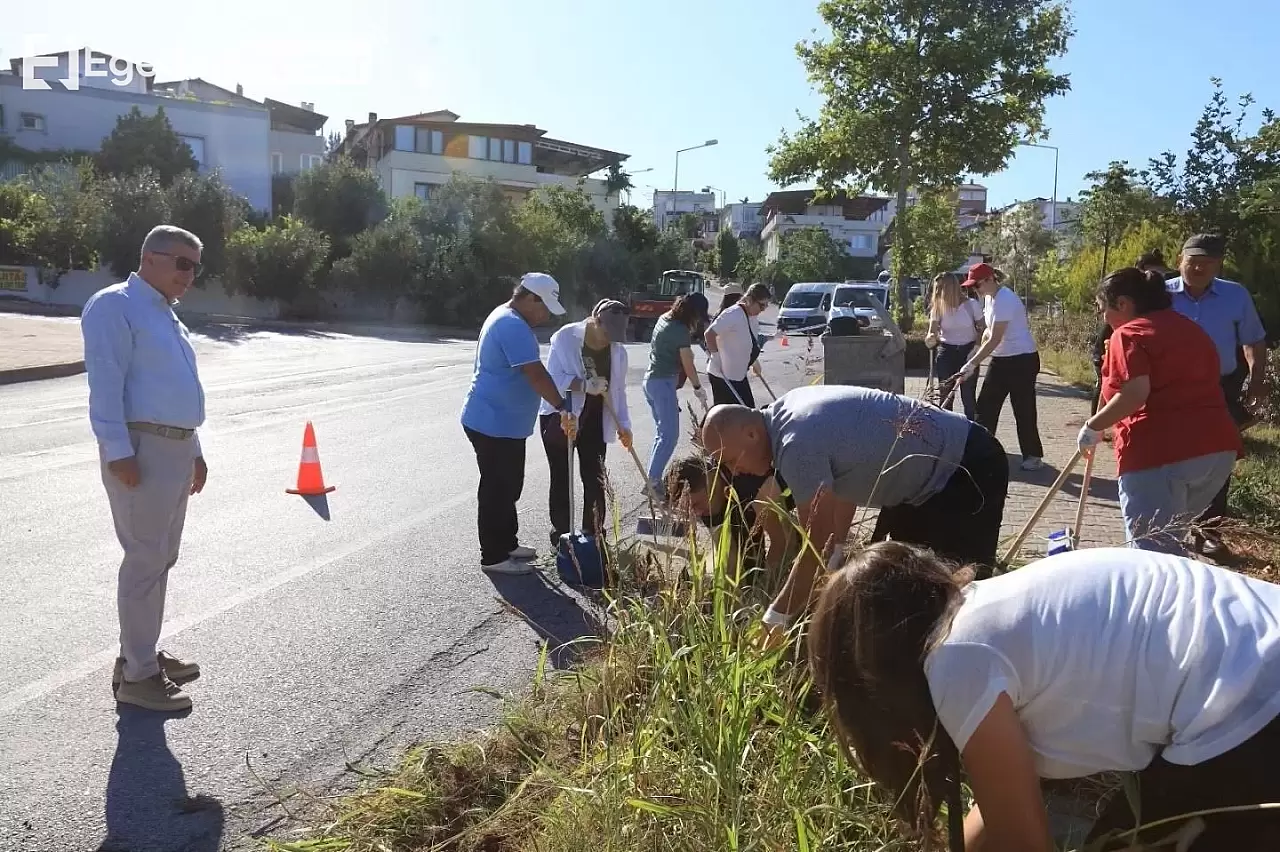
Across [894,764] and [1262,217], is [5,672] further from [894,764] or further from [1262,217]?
[1262,217]

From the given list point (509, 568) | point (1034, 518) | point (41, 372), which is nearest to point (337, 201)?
point (41, 372)

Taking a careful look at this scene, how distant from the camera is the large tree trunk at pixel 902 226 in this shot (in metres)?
23.5

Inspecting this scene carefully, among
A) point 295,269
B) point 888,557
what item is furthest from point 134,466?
point 295,269

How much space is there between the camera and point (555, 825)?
2.60 m

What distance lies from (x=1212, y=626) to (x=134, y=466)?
11.7 feet

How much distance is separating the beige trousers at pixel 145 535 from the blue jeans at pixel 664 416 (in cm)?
412

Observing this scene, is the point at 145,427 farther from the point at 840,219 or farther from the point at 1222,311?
the point at 840,219

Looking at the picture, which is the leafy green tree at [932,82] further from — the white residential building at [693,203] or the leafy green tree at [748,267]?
the white residential building at [693,203]

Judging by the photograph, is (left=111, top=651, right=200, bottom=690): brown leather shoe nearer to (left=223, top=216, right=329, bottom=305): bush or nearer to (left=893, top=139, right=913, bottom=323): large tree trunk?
(left=893, top=139, right=913, bottom=323): large tree trunk

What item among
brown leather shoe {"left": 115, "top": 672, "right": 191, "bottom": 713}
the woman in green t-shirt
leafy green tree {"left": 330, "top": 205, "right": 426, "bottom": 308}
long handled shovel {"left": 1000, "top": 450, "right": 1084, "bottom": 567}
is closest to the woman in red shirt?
long handled shovel {"left": 1000, "top": 450, "right": 1084, "bottom": 567}

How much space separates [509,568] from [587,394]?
132cm

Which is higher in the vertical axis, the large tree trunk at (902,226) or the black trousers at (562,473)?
the large tree trunk at (902,226)

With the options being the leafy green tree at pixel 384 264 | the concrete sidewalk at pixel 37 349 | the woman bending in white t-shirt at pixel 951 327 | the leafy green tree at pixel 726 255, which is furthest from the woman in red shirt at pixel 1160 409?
the leafy green tree at pixel 726 255

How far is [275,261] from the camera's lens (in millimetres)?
37531
